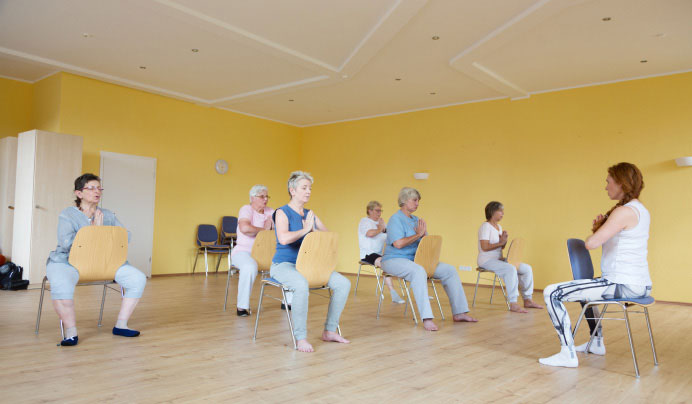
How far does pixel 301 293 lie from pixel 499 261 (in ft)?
9.33

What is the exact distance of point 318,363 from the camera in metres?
2.95

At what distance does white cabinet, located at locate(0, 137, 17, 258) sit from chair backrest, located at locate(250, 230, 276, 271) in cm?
397

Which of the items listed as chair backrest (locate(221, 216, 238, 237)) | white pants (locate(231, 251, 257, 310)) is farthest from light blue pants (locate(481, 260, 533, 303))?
chair backrest (locate(221, 216, 238, 237))

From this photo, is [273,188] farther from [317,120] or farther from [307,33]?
[307,33]

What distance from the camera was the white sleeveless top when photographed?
288 centimetres

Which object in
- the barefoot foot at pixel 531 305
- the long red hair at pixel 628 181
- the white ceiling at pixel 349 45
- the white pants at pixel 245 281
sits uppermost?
the white ceiling at pixel 349 45

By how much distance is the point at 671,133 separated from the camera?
6062 mm

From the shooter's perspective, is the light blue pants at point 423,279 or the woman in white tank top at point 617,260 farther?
the light blue pants at point 423,279

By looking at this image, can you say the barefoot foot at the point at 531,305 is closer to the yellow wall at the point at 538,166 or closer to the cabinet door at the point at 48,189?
the yellow wall at the point at 538,166

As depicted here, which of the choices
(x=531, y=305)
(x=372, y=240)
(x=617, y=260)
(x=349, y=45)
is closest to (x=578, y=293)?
(x=617, y=260)

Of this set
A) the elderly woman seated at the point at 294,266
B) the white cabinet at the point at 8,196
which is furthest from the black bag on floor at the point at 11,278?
the elderly woman seated at the point at 294,266

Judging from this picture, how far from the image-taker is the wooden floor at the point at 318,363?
7.93ft

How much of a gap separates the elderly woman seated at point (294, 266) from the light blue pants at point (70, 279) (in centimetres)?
99

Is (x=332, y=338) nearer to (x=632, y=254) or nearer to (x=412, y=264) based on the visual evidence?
(x=412, y=264)
